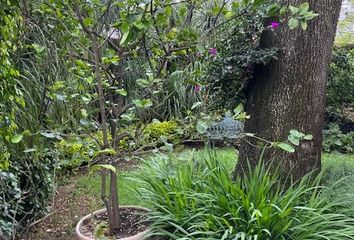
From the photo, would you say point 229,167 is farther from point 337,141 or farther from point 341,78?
point 341,78

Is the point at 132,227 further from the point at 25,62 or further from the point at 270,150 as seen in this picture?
the point at 25,62

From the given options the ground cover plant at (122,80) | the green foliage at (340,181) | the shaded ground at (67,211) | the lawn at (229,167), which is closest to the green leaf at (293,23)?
the ground cover plant at (122,80)

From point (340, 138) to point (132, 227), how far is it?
4079 millimetres

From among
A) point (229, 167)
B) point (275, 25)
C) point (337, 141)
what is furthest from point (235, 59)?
point (337, 141)

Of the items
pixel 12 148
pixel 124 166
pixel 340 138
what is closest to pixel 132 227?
pixel 12 148

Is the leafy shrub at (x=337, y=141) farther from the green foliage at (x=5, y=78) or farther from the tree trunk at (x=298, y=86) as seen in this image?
the green foliage at (x=5, y=78)

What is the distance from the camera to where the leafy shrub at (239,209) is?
102 inches

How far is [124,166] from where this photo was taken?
5.48 m

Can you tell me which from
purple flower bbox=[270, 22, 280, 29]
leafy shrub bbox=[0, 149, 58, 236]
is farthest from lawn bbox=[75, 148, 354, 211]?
purple flower bbox=[270, 22, 280, 29]

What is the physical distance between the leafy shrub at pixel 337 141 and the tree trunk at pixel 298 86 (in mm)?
2793

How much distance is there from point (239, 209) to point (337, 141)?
3710 mm

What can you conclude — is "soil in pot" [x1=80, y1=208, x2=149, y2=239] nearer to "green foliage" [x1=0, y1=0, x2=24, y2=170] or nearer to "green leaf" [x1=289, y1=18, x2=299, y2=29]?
"green foliage" [x1=0, y1=0, x2=24, y2=170]

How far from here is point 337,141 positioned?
593cm

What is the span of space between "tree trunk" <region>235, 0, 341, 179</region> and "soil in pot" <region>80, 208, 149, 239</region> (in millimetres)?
1023
